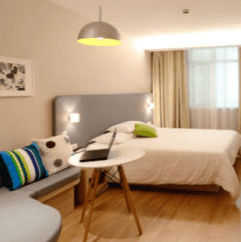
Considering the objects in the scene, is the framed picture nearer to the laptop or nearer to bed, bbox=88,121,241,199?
the laptop

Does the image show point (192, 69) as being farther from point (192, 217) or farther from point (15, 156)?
point (15, 156)

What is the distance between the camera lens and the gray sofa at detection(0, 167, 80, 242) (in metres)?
1.86

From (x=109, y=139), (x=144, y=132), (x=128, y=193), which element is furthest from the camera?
(x=144, y=132)

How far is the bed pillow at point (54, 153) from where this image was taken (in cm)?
322

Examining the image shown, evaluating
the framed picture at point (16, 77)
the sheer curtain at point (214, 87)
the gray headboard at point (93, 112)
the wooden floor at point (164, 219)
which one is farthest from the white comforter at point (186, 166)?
the sheer curtain at point (214, 87)

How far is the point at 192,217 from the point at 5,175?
1805 mm

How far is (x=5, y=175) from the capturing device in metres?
2.81

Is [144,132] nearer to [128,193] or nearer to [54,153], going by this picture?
[54,153]

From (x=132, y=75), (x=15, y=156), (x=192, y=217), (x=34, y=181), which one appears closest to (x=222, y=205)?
(x=192, y=217)

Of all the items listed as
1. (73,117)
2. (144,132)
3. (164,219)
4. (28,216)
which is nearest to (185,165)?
(164,219)

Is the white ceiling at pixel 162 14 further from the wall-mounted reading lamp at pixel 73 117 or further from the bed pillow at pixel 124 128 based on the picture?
the bed pillow at pixel 124 128

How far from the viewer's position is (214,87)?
682 centimetres

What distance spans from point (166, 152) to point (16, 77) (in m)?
1.88

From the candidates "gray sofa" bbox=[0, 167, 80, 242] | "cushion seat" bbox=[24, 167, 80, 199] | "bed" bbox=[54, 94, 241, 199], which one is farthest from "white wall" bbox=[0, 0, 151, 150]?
"gray sofa" bbox=[0, 167, 80, 242]
